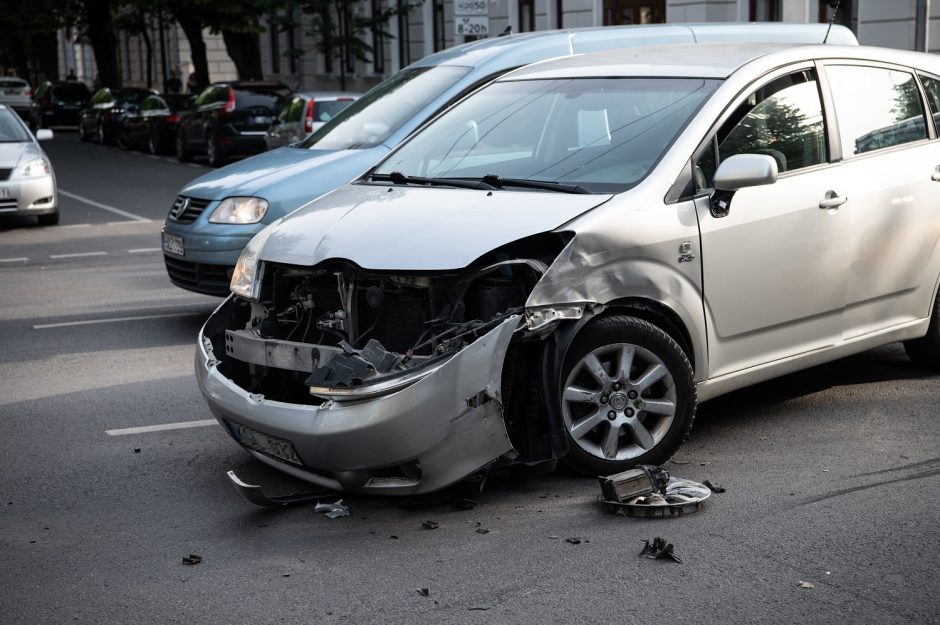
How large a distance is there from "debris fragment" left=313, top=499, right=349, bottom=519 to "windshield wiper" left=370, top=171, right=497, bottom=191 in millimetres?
1529

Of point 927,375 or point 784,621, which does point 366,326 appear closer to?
point 784,621

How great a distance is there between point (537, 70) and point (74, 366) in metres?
3.53

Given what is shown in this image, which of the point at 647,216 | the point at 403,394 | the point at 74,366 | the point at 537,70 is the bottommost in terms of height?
the point at 74,366

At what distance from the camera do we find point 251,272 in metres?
5.89

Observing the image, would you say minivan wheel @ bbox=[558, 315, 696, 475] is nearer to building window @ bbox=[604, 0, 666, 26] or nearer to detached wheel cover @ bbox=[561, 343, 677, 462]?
detached wheel cover @ bbox=[561, 343, 677, 462]

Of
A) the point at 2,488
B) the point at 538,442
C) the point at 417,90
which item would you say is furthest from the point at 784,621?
the point at 417,90

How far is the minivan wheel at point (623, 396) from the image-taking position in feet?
17.3

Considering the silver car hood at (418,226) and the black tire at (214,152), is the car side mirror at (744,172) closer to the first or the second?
the silver car hood at (418,226)

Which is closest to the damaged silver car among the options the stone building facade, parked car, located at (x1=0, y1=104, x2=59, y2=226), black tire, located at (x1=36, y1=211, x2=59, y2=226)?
the stone building facade

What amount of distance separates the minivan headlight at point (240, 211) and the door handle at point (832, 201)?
13.9 feet

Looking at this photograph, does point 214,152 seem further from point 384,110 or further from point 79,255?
point 384,110

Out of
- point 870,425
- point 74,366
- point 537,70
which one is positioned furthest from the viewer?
point 74,366

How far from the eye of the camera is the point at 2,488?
5.65 m

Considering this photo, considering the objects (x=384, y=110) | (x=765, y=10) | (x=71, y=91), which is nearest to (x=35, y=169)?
(x=384, y=110)
